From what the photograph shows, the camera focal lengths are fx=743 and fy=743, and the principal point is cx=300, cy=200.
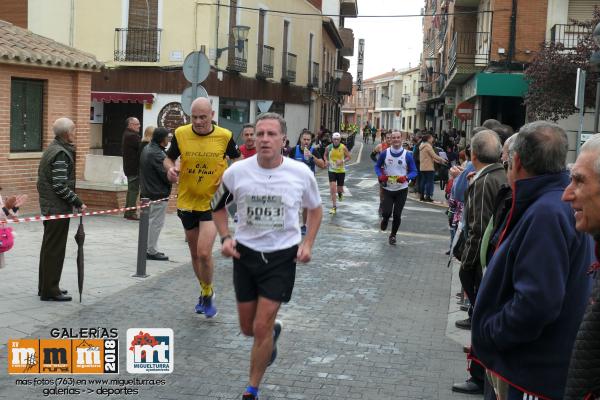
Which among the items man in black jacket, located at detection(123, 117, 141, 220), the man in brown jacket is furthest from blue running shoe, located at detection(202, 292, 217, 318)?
the man in brown jacket

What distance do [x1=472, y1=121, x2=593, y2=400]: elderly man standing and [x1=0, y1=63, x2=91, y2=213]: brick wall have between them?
12.1 m

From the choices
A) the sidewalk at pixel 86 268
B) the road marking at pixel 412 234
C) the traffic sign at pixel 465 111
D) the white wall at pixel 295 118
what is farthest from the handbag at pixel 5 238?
the white wall at pixel 295 118

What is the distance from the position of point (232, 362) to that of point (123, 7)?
853 inches

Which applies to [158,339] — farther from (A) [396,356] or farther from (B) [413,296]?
(B) [413,296]

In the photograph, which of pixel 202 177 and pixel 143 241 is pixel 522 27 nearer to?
pixel 143 241

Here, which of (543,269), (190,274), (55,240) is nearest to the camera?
(543,269)

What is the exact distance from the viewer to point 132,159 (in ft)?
46.0

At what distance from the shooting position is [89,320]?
692cm

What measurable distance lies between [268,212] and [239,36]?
20.3 meters

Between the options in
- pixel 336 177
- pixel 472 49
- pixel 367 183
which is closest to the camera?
pixel 336 177

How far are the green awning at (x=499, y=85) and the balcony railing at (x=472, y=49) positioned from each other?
1.21 metres

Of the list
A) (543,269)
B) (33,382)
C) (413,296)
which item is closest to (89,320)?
(33,382)

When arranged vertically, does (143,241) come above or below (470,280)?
below

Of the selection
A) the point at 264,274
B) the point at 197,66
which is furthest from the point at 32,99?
the point at 264,274
